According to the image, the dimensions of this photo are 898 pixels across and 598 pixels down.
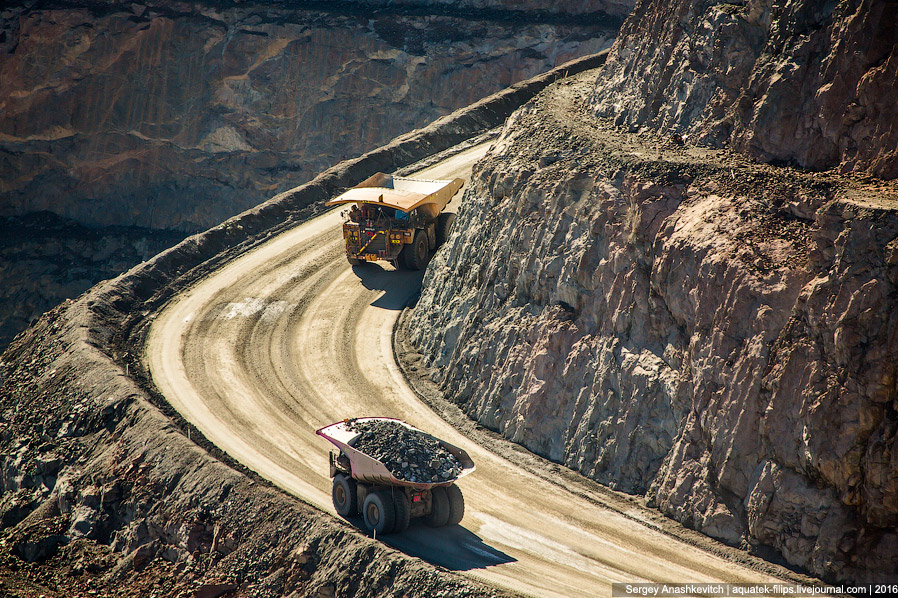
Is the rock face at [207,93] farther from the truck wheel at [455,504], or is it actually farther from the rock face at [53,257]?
the truck wheel at [455,504]

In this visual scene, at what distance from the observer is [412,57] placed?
5562 cm

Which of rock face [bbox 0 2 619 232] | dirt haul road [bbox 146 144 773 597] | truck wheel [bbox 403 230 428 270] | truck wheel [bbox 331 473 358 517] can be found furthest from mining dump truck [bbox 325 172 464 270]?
rock face [bbox 0 2 619 232]

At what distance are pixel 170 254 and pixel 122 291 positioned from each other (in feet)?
10.9

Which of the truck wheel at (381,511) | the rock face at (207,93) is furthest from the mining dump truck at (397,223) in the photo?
the rock face at (207,93)

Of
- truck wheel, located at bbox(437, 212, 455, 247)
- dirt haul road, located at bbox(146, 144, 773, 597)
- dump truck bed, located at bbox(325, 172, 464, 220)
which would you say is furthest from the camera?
truck wheel, located at bbox(437, 212, 455, 247)

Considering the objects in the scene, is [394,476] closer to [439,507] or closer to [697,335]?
[439,507]

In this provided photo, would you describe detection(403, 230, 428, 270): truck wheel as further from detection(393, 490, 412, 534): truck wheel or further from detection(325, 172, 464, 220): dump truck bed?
detection(393, 490, 412, 534): truck wheel

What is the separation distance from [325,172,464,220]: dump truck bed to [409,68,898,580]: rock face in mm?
4637

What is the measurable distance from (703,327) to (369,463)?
7.20 meters

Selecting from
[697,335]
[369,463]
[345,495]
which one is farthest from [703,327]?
[345,495]

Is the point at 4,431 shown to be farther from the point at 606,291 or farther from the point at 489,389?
the point at 606,291

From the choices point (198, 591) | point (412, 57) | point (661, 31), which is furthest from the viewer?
point (412, 57)

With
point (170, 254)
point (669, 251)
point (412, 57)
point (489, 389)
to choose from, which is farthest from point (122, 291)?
point (412, 57)

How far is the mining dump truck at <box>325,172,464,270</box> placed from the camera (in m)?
27.5
